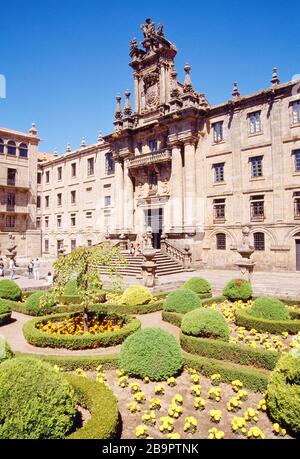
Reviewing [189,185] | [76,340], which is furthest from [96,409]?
[189,185]

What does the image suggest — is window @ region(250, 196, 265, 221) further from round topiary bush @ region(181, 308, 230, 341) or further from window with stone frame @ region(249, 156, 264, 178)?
round topiary bush @ region(181, 308, 230, 341)

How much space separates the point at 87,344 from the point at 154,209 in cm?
2225

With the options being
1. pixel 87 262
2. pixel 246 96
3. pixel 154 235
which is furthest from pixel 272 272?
pixel 87 262

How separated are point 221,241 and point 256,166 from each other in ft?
22.6

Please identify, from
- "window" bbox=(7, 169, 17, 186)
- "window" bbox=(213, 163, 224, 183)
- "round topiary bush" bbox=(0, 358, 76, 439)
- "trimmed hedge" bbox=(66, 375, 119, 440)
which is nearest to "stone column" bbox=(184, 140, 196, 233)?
"window" bbox=(213, 163, 224, 183)

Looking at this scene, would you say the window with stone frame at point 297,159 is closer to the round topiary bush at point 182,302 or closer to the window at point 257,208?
the window at point 257,208

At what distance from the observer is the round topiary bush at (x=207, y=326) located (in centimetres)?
918

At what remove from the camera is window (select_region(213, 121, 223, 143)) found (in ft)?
90.4

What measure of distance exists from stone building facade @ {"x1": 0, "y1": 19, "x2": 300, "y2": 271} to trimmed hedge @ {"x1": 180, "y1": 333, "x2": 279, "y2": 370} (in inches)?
682

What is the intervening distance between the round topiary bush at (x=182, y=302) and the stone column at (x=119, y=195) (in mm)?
20210

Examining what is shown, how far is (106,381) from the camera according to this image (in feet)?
24.2

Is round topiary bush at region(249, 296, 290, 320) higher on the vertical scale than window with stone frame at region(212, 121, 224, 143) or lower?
lower

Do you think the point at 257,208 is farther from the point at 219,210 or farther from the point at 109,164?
the point at 109,164

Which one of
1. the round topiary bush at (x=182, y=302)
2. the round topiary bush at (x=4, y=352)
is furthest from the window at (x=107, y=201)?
the round topiary bush at (x=4, y=352)
